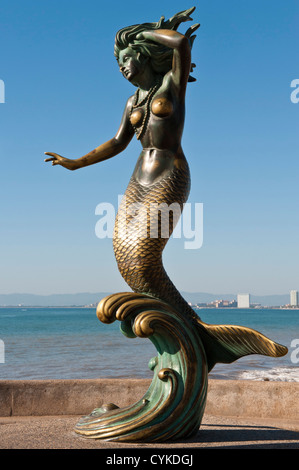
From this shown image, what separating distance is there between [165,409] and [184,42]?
307 centimetres

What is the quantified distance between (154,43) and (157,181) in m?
1.26

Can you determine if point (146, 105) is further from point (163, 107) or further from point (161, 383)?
point (161, 383)

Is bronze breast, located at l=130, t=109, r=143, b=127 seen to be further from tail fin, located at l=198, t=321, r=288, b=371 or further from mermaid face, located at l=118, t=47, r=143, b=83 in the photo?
tail fin, located at l=198, t=321, r=288, b=371

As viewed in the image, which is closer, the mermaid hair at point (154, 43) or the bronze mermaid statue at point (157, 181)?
the bronze mermaid statue at point (157, 181)

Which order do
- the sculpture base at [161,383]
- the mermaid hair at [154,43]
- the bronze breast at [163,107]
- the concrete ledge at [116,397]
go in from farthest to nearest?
the concrete ledge at [116,397] → the mermaid hair at [154,43] → the bronze breast at [163,107] → the sculpture base at [161,383]

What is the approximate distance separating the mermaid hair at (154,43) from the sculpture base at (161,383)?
213cm

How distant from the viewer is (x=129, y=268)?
15.6ft

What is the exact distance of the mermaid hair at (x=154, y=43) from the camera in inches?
195

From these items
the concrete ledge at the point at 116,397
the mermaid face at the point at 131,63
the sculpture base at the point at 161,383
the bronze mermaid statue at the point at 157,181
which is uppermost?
the mermaid face at the point at 131,63

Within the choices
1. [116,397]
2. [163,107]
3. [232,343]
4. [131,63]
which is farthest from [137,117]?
[116,397]

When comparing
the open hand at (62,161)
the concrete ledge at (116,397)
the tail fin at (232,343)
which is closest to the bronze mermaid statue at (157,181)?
the tail fin at (232,343)

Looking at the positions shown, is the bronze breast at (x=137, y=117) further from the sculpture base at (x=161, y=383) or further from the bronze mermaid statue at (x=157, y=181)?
the sculpture base at (x=161, y=383)
